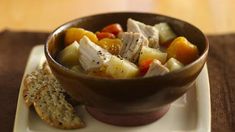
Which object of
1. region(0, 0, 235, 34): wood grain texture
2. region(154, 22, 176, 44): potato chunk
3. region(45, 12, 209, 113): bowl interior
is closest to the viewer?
region(45, 12, 209, 113): bowl interior

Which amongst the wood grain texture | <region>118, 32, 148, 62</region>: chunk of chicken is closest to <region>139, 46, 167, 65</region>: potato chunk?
<region>118, 32, 148, 62</region>: chunk of chicken

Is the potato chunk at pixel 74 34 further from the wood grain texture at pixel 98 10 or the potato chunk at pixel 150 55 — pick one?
the wood grain texture at pixel 98 10

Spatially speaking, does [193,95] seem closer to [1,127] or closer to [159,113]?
[159,113]

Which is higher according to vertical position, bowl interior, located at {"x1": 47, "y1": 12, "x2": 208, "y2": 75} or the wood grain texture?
bowl interior, located at {"x1": 47, "y1": 12, "x2": 208, "y2": 75}

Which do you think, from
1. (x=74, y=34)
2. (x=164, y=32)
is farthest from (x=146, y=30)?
(x=74, y=34)

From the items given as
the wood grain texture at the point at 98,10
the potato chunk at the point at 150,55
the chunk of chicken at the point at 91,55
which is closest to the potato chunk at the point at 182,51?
the potato chunk at the point at 150,55

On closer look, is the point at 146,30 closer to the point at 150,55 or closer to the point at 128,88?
the point at 150,55

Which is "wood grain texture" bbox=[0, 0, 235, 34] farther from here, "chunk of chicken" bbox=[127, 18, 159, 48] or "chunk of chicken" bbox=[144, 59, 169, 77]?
"chunk of chicken" bbox=[144, 59, 169, 77]
